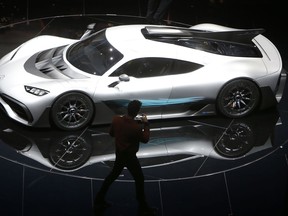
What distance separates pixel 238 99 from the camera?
6.89m

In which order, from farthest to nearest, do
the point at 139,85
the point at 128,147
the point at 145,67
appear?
1. the point at 145,67
2. the point at 139,85
3. the point at 128,147

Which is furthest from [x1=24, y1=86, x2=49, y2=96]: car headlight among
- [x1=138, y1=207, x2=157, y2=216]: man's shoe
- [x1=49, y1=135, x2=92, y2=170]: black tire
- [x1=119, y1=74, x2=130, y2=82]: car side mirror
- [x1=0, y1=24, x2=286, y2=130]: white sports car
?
[x1=138, y1=207, x2=157, y2=216]: man's shoe

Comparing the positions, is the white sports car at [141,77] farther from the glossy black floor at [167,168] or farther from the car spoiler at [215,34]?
the glossy black floor at [167,168]

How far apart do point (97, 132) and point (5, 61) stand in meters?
1.77

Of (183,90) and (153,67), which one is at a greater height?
(153,67)

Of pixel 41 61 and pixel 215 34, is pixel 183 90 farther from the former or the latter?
pixel 41 61

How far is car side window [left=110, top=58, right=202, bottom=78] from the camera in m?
6.48

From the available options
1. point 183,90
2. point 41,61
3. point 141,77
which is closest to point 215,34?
point 183,90

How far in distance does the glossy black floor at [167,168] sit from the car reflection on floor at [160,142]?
12mm

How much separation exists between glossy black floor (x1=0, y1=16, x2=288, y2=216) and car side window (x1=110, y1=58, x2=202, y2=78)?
0.72m

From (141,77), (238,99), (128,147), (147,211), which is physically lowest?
(147,211)

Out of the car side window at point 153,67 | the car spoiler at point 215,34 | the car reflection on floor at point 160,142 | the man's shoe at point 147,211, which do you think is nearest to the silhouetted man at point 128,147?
the man's shoe at point 147,211

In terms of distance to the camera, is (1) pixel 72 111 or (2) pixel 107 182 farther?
(1) pixel 72 111

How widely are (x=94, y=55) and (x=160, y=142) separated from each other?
4.89 ft
